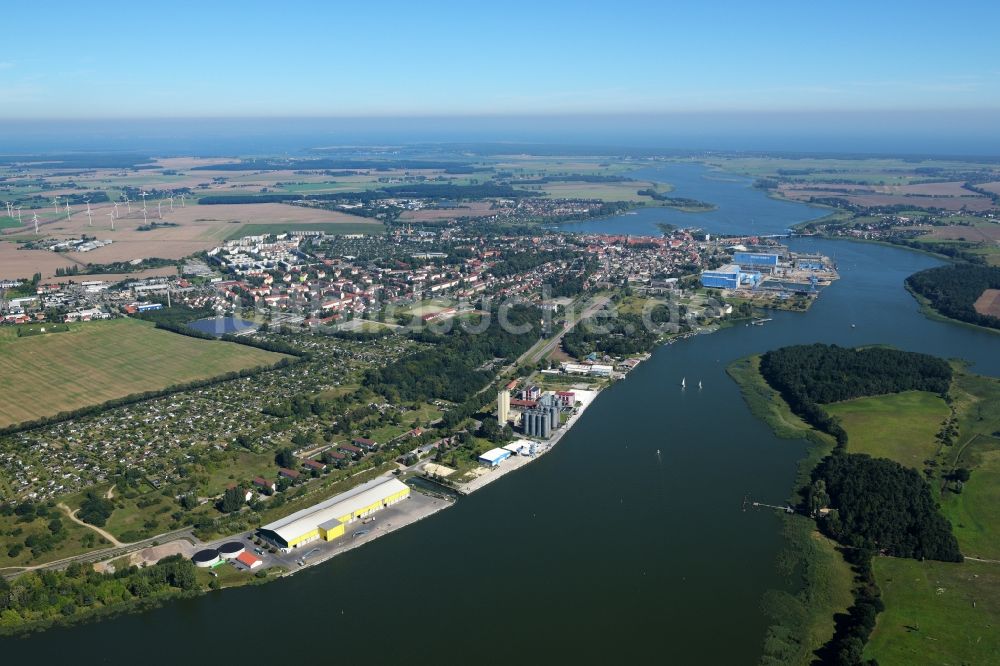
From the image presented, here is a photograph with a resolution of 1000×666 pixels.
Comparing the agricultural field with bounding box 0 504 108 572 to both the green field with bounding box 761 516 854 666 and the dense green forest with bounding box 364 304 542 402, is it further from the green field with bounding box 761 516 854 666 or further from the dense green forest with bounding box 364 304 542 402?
the green field with bounding box 761 516 854 666

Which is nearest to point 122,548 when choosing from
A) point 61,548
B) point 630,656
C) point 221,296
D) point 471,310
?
point 61,548

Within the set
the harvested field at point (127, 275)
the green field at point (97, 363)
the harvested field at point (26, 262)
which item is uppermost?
the harvested field at point (26, 262)

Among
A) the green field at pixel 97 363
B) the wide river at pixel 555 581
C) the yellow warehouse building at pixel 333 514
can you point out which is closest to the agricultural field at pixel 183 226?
the green field at pixel 97 363

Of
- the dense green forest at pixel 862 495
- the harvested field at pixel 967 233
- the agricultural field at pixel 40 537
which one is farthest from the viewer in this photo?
the harvested field at pixel 967 233

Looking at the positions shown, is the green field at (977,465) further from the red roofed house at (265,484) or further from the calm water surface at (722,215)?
the calm water surface at (722,215)

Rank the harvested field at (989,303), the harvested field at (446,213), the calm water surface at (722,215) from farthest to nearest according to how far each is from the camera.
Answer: the harvested field at (446,213) < the calm water surface at (722,215) < the harvested field at (989,303)

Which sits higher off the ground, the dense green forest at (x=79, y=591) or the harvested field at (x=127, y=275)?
the harvested field at (x=127, y=275)

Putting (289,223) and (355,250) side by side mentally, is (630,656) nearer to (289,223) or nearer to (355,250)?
(355,250)

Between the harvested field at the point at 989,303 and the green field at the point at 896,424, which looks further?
the harvested field at the point at 989,303

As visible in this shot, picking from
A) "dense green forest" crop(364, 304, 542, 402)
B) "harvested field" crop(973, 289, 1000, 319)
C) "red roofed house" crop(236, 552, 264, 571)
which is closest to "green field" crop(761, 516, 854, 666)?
"red roofed house" crop(236, 552, 264, 571)

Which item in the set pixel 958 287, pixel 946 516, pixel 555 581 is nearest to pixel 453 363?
pixel 555 581

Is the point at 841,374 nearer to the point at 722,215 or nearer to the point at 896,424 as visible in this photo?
the point at 896,424
